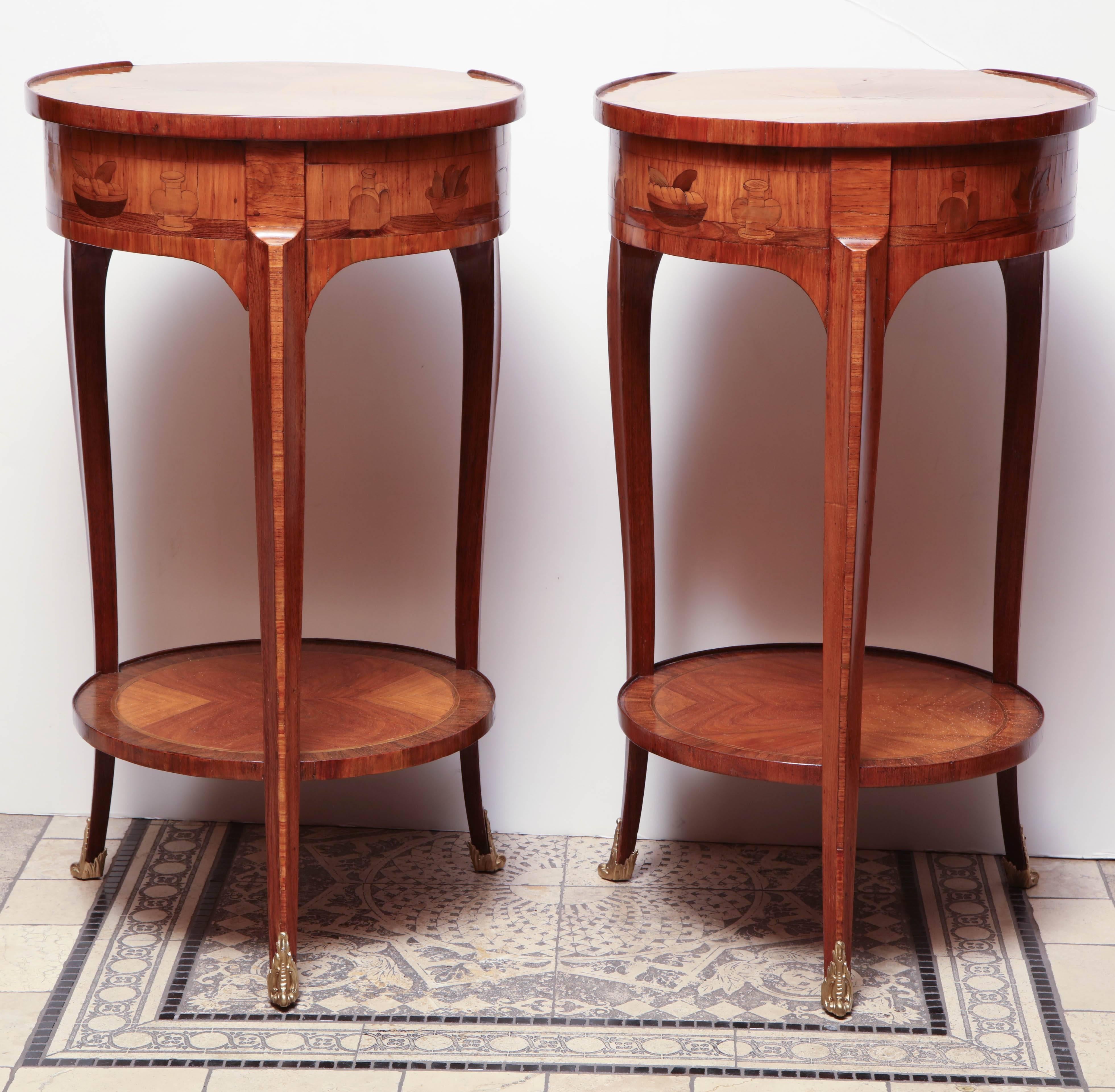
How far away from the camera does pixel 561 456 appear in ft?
9.42

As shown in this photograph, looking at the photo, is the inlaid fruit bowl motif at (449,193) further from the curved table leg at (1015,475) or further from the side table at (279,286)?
the curved table leg at (1015,475)

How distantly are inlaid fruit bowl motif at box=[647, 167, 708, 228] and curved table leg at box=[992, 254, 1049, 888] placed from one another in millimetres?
622

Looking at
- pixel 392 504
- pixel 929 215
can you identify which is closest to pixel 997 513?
pixel 929 215

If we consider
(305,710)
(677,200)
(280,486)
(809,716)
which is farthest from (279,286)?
(809,716)

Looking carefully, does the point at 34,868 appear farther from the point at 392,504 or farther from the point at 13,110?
the point at 13,110

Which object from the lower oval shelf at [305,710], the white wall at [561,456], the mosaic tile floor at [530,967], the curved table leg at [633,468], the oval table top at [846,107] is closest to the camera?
the oval table top at [846,107]

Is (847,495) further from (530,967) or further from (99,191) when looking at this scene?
(99,191)

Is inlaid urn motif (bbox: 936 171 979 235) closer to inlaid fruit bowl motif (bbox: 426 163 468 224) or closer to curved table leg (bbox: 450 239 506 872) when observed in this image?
inlaid fruit bowl motif (bbox: 426 163 468 224)

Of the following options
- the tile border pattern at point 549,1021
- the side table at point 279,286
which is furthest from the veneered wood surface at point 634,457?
the tile border pattern at point 549,1021

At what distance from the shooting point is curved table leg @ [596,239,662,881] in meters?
2.54

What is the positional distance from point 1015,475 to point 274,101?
133 cm

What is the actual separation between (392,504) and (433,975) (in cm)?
87

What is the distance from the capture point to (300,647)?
2336 mm

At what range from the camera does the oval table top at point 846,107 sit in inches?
79.8
